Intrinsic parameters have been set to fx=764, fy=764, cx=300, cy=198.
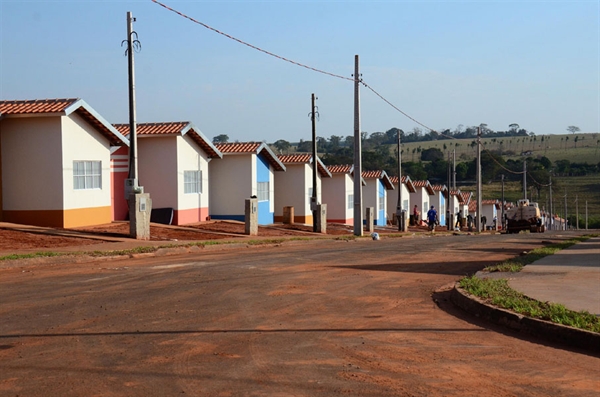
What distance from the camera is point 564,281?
13.5 m

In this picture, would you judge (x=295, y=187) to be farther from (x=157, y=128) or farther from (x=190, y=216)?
(x=157, y=128)

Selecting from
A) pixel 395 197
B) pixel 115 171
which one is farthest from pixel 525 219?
pixel 115 171

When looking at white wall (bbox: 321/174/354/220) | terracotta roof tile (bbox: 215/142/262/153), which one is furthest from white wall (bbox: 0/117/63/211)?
white wall (bbox: 321/174/354/220)

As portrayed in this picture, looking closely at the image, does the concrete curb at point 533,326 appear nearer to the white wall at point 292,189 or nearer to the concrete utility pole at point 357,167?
the concrete utility pole at point 357,167

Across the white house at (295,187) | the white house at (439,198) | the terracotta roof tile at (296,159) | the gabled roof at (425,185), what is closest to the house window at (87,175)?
the terracotta roof tile at (296,159)

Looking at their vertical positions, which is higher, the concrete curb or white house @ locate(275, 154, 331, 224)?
white house @ locate(275, 154, 331, 224)

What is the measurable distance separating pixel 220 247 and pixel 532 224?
126 ft

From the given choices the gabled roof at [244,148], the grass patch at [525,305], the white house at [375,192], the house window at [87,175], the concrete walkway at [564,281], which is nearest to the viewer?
the grass patch at [525,305]

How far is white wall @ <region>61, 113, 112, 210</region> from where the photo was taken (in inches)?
1075

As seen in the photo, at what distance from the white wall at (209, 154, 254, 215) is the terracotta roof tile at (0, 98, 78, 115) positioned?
47.0 ft

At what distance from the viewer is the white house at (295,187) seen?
161 feet

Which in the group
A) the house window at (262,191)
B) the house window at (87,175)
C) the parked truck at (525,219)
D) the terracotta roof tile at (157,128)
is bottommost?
the parked truck at (525,219)

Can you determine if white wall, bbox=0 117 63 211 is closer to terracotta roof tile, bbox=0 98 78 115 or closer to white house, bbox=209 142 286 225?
terracotta roof tile, bbox=0 98 78 115

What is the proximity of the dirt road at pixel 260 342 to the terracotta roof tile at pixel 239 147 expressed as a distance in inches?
1006
